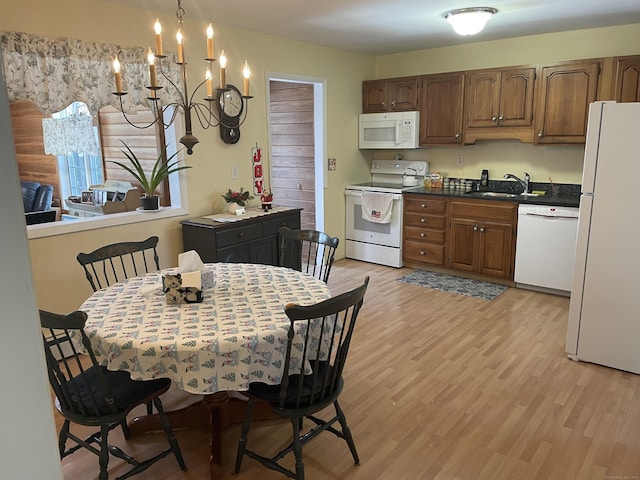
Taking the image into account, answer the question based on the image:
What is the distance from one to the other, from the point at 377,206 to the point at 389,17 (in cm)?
206

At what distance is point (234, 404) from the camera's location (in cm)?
259

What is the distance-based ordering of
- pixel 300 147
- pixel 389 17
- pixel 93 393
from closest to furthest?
pixel 93 393 → pixel 389 17 → pixel 300 147

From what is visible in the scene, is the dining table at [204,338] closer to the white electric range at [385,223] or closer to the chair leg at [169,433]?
the chair leg at [169,433]

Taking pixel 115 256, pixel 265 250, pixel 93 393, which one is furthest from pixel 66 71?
pixel 93 393

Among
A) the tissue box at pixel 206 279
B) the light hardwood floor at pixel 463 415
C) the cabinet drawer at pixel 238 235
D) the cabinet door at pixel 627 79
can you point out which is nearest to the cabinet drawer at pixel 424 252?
the light hardwood floor at pixel 463 415

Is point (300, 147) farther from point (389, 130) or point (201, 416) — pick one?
point (201, 416)

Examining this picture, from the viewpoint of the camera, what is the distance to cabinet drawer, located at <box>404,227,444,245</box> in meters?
5.12

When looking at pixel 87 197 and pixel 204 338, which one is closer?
pixel 204 338

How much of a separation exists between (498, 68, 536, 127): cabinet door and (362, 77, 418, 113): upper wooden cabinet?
95 cm

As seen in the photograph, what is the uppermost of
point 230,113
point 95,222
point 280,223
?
point 230,113

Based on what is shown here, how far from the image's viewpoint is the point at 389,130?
551 centimetres

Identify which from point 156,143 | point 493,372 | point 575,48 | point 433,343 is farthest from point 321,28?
point 493,372

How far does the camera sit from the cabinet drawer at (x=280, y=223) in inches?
167

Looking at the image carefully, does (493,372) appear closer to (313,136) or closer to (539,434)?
(539,434)
